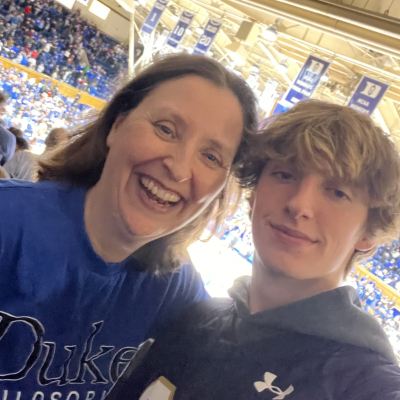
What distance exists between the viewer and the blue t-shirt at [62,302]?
69 cm

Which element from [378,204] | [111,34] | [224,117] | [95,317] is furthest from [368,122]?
[111,34]

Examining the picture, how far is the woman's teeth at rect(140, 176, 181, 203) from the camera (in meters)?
0.71

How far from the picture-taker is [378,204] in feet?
2.06

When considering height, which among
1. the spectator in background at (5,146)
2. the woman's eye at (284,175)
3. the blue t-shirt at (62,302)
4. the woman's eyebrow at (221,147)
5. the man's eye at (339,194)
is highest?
the man's eye at (339,194)

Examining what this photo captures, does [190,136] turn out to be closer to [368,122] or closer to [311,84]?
[368,122]

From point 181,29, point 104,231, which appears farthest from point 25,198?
point 181,29

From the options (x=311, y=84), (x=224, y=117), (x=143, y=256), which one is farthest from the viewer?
(x=311, y=84)

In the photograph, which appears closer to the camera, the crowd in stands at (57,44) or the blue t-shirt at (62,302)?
the blue t-shirt at (62,302)

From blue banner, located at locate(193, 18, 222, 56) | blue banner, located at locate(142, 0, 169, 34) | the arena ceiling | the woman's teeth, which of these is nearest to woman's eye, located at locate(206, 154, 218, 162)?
the woman's teeth

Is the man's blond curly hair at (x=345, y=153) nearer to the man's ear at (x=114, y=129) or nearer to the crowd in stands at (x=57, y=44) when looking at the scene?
the man's ear at (x=114, y=129)

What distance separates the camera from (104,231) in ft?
2.52

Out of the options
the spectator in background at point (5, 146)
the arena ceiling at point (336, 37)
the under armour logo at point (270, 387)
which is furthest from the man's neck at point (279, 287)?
the spectator in background at point (5, 146)

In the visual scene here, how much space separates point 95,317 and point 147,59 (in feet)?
1.98

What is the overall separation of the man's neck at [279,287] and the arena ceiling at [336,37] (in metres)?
0.32
